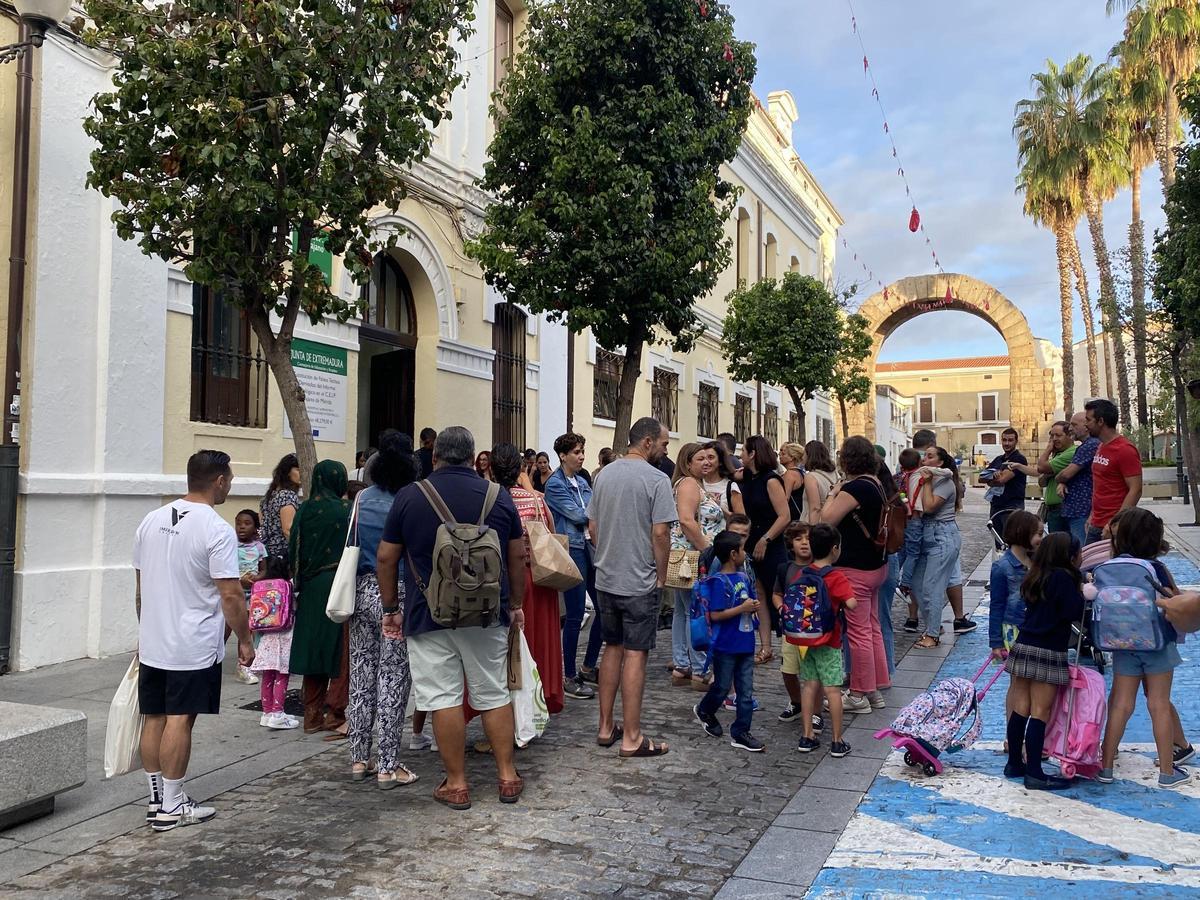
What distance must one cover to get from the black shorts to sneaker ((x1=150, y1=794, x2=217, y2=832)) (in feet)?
1.46

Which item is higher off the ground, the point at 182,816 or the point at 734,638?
the point at 734,638

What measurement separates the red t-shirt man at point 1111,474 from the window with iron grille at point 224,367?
24.5ft

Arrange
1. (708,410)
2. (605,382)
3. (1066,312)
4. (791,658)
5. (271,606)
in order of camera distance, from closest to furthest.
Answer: (791,658), (271,606), (605,382), (708,410), (1066,312)

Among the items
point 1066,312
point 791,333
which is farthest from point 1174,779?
point 1066,312

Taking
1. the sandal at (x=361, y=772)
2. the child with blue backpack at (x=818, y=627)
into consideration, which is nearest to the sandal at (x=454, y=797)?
the sandal at (x=361, y=772)

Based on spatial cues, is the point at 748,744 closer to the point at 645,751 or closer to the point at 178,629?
the point at 645,751

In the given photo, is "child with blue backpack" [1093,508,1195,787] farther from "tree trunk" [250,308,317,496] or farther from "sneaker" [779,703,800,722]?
"tree trunk" [250,308,317,496]

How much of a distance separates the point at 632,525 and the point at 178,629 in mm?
2419

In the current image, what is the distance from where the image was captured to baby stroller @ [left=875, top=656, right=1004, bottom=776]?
5.27m

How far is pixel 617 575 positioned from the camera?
5.67 m

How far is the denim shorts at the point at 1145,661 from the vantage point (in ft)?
A: 16.1

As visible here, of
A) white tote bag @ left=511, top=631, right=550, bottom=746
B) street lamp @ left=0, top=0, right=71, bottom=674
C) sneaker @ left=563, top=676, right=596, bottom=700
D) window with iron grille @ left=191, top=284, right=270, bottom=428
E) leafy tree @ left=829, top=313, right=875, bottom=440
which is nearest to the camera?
white tote bag @ left=511, top=631, right=550, bottom=746

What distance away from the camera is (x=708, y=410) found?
2434 cm

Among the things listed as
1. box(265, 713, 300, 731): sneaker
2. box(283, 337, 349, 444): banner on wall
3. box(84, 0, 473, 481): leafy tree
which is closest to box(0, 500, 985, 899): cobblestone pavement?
box(265, 713, 300, 731): sneaker
